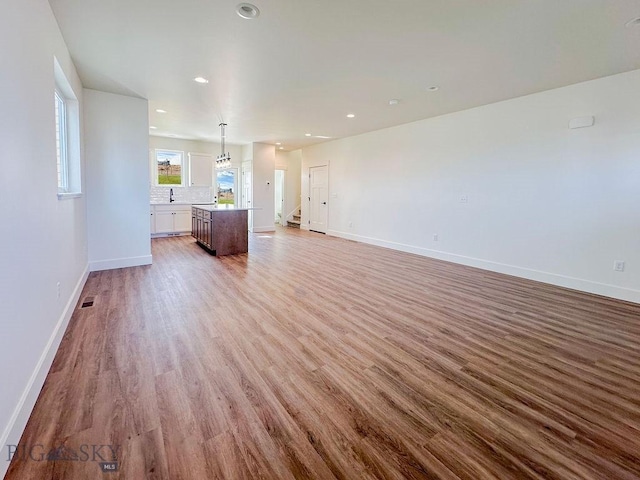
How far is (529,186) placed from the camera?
4586 millimetres

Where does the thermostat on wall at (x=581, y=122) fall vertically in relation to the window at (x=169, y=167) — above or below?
above

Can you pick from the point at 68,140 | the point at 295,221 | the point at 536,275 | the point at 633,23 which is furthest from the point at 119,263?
the point at 295,221

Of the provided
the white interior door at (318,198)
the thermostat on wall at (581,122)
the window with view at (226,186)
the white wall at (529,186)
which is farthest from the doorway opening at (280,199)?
the thermostat on wall at (581,122)

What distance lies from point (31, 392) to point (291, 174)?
34.4 feet

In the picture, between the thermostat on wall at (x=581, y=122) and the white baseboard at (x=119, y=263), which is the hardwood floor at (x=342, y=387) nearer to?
the white baseboard at (x=119, y=263)

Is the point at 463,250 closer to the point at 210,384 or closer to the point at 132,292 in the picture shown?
the point at 210,384

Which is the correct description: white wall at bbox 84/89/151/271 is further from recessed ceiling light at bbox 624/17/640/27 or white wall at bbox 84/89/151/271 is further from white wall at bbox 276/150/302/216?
white wall at bbox 276/150/302/216

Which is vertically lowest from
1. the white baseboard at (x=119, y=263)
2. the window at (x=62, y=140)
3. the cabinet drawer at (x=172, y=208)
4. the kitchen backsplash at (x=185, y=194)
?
the white baseboard at (x=119, y=263)

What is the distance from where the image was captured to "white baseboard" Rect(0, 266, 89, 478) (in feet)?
4.57

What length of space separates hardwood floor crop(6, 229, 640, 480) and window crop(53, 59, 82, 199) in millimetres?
1353

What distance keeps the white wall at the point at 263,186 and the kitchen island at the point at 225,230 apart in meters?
2.89

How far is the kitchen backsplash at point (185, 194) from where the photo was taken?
27.8ft

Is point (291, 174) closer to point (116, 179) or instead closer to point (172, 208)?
point (172, 208)

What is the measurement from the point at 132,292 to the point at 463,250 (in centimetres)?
537
